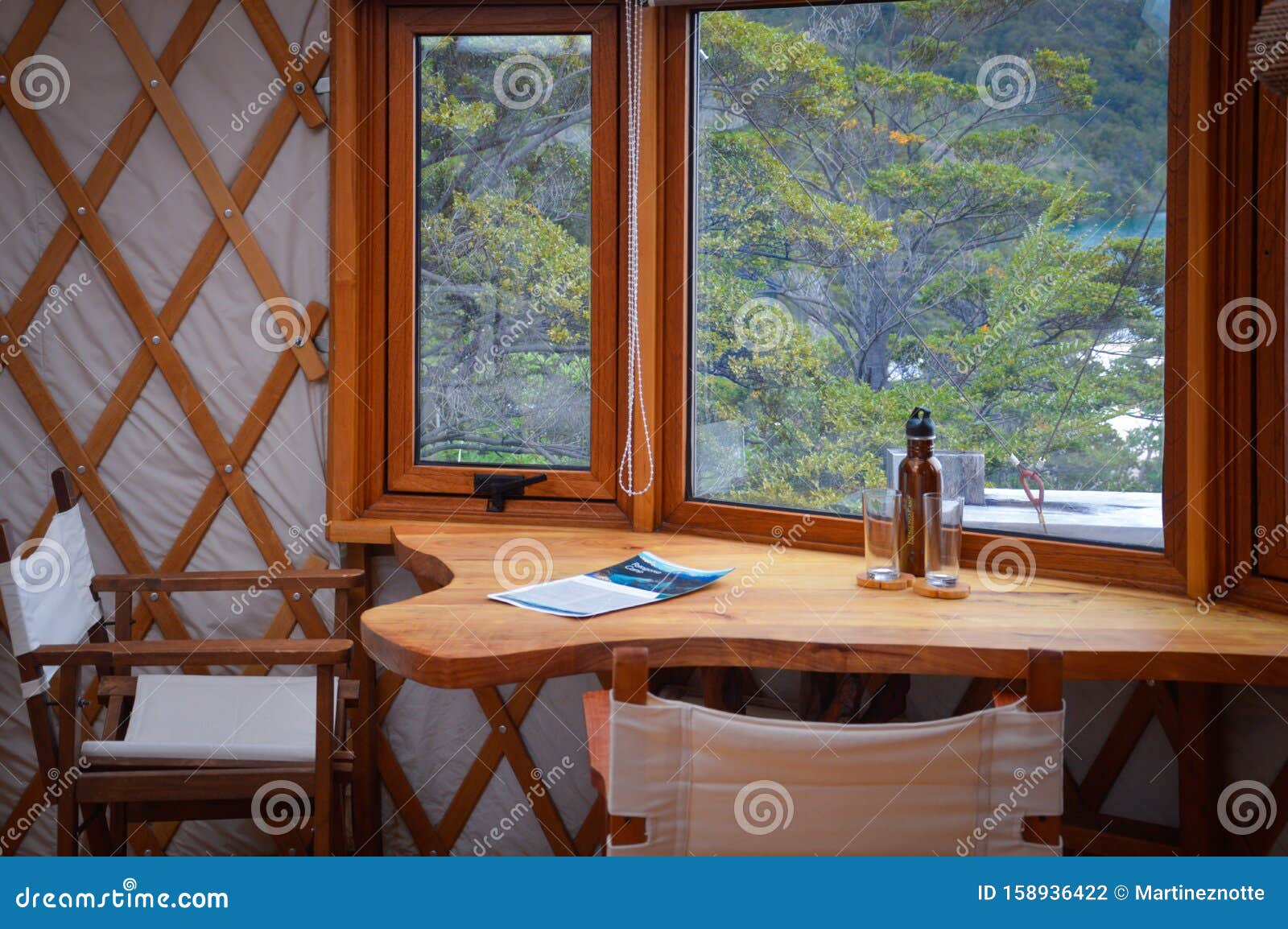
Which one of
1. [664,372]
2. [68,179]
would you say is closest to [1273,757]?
[664,372]

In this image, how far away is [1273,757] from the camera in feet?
5.36

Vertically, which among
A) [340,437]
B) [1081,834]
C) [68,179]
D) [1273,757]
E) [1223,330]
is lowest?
[1081,834]

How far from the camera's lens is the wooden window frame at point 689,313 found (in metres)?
1.58

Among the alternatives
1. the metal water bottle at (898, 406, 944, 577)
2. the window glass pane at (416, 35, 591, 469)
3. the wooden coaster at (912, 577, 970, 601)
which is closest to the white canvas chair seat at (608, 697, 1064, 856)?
the wooden coaster at (912, 577, 970, 601)

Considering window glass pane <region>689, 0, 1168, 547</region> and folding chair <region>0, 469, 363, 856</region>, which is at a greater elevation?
window glass pane <region>689, 0, 1168, 547</region>

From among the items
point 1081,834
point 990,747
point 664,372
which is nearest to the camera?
point 990,747

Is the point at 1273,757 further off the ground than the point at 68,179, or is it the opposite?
the point at 68,179

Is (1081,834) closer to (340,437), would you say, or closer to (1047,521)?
(1047,521)

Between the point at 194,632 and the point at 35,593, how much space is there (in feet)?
1.78

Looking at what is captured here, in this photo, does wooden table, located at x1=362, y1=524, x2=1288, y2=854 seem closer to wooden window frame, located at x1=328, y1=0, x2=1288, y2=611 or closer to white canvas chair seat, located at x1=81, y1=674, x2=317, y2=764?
wooden window frame, located at x1=328, y1=0, x2=1288, y2=611

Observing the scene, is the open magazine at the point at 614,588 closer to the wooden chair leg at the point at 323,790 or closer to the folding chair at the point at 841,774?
the wooden chair leg at the point at 323,790

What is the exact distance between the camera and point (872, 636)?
1.47 m

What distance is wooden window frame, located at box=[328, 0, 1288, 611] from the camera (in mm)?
1578

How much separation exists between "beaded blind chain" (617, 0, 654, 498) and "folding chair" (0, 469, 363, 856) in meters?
0.61
